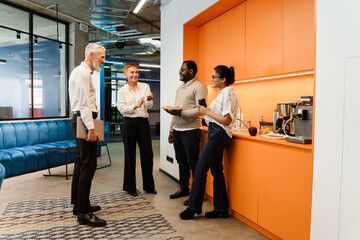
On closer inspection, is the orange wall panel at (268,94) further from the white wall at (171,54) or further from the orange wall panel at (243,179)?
the white wall at (171,54)

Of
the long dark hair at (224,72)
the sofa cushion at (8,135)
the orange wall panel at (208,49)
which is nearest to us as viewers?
the long dark hair at (224,72)

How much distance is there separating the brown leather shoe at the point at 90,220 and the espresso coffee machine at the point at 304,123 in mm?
1981

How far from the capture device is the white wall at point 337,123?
163 cm

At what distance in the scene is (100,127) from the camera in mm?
2811

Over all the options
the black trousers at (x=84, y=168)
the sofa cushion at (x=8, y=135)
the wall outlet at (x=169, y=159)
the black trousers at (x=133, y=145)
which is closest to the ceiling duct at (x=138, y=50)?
the sofa cushion at (x=8, y=135)

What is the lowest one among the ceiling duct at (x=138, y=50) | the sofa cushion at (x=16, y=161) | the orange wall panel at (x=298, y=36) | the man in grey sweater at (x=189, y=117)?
the sofa cushion at (x=16, y=161)

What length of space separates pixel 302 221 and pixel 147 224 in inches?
58.4

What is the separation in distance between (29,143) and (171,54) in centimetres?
340

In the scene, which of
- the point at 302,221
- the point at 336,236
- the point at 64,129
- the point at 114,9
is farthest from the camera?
the point at 64,129

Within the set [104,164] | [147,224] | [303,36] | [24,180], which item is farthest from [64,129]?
[303,36]

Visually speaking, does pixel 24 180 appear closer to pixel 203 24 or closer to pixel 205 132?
pixel 205 132

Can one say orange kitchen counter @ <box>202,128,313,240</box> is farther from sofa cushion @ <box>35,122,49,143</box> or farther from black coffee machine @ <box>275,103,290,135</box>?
sofa cushion @ <box>35,122,49,143</box>

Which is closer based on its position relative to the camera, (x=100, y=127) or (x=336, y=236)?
(x=336, y=236)

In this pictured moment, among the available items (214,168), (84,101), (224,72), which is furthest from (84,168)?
(224,72)
